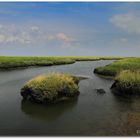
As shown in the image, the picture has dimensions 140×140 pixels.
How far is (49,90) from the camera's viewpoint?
18.8 metres

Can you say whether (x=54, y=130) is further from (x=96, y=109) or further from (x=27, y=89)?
(x=27, y=89)

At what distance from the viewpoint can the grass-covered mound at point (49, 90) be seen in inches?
729

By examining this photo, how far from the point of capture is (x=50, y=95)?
18562 millimetres

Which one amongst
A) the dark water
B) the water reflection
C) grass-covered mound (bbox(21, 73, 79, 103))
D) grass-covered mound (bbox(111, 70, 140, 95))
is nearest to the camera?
the dark water

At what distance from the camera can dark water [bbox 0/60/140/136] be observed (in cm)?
1284

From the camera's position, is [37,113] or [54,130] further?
[37,113]

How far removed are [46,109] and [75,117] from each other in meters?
2.62

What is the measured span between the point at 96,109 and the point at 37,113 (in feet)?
12.7

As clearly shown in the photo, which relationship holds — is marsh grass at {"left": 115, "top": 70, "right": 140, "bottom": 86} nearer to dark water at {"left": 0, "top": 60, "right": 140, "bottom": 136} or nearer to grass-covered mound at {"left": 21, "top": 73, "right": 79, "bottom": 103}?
dark water at {"left": 0, "top": 60, "right": 140, "bottom": 136}

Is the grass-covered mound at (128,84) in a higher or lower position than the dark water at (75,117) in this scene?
higher

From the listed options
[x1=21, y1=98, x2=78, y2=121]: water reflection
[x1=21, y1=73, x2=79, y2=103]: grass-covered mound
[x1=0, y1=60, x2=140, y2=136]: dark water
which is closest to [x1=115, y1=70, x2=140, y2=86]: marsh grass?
[x1=0, y1=60, x2=140, y2=136]: dark water

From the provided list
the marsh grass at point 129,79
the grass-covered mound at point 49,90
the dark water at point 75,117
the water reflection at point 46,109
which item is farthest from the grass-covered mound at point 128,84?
the water reflection at point 46,109

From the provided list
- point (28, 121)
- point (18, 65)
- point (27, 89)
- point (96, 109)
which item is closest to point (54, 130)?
point (28, 121)

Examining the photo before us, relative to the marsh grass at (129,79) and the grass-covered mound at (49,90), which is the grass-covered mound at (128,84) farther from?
the grass-covered mound at (49,90)
